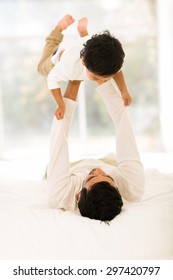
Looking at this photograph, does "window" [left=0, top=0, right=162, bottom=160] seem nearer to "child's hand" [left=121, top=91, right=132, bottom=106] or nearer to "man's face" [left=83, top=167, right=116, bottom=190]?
"child's hand" [left=121, top=91, right=132, bottom=106]

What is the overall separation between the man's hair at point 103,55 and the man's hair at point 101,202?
14.8 inches

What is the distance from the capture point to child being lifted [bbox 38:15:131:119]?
1328 mm

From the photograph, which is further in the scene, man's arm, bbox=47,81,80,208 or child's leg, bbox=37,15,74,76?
child's leg, bbox=37,15,74,76

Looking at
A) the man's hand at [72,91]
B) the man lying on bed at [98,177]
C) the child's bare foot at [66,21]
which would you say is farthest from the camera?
the child's bare foot at [66,21]

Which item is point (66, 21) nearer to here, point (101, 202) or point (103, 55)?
point (103, 55)

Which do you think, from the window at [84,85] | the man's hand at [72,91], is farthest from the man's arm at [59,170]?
the window at [84,85]

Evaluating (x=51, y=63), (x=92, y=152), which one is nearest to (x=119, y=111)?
(x=51, y=63)

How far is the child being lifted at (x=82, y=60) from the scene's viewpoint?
1.33 meters

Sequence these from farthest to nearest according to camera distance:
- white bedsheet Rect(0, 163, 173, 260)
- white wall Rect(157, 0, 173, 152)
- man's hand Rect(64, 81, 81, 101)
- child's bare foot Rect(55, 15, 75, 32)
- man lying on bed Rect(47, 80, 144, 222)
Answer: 1. white wall Rect(157, 0, 173, 152)
2. child's bare foot Rect(55, 15, 75, 32)
3. man's hand Rect(64, 81, 81, 101)
4. man lying on bed Rect(47, 80, 144, 222)
5. white bedsheet Rect(0, 163, 173, 260)

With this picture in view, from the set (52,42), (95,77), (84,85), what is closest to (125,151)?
(95,77)

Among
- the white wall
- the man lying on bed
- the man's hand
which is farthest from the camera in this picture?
the white wall

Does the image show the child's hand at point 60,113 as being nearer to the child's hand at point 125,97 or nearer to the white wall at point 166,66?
the child's hand at point 125,97

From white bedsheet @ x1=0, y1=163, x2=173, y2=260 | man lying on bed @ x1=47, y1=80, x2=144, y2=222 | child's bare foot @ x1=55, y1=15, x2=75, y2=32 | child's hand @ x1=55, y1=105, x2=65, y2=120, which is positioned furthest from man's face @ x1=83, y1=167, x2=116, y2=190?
child's bare foot @ x1=55, y1=15, x2=75, y2=32

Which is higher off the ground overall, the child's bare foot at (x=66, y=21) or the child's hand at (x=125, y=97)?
the child's bare foot at (x=66, y=21)
